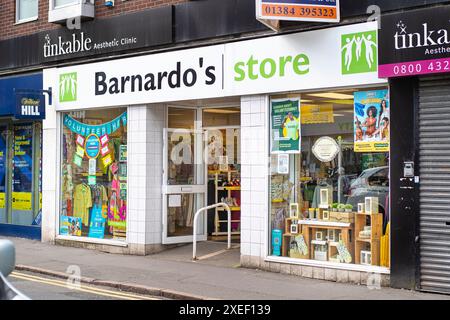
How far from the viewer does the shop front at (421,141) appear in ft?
29.2

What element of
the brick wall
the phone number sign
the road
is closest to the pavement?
the road

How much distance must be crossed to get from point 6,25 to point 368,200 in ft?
35.6

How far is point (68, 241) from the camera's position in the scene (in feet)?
47.0

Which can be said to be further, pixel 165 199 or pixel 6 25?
pixel 6 25

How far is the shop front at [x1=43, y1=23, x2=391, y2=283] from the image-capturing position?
32.7 feet

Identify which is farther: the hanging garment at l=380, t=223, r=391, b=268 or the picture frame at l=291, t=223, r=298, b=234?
the picture frame at l=291, t=223, r=298, b=234

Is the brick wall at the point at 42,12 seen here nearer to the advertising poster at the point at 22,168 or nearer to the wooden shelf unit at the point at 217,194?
Result: the advertising poster at the point at 22,168

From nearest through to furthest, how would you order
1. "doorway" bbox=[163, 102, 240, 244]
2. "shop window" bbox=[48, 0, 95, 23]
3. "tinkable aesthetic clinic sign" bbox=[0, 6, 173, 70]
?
"tinkable aesthetic clinic sign" bbox=[0, 6, 173, 70]
"doorway" bbox=[163, 102, 240, 244]
"shop window" bbox=[48, 0, 95, 23]

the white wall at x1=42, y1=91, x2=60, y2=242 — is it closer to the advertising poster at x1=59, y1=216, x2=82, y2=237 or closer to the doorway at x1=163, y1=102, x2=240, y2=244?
the advertising poster at x1=59, y1=216, x2=82, y2=237

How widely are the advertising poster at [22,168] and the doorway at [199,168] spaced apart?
455 centimetres

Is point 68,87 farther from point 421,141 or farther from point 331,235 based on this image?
point 421,141

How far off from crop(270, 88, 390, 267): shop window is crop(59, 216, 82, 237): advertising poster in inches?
209
